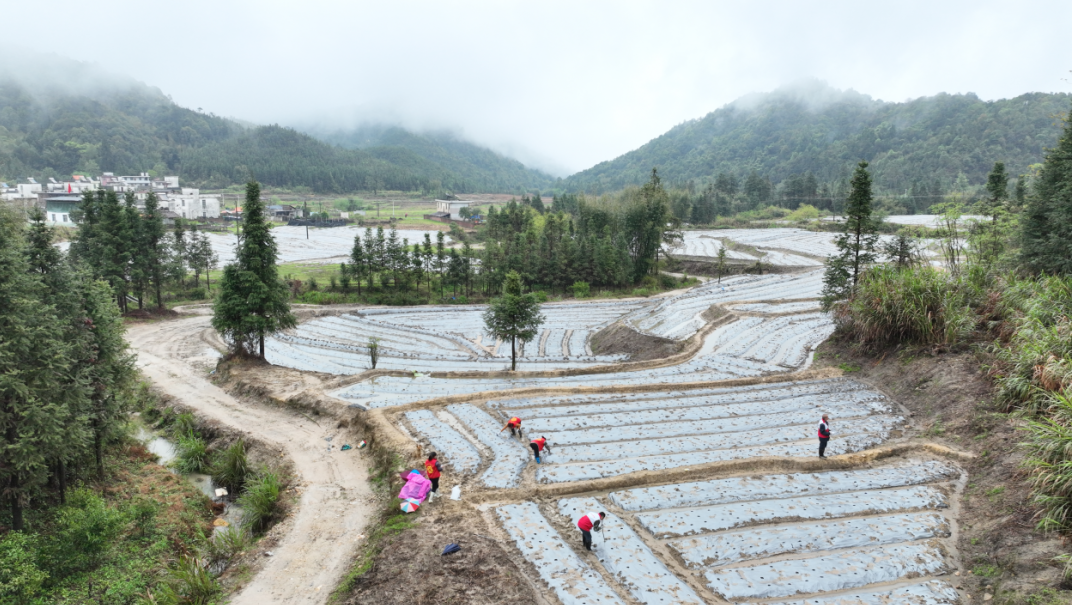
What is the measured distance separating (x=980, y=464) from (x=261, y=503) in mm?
17476

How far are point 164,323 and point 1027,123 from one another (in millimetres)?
163831

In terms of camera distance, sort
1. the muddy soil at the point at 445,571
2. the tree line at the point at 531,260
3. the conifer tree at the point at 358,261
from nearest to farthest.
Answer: the muddy soil at the point at 445,571, the conifer tree at the point at 358,261, the tree line at the point at 531,260

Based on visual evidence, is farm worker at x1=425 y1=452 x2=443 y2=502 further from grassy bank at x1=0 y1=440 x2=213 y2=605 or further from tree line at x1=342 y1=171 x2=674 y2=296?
tree line at x1=342 y1=171 x2=674 y2=296

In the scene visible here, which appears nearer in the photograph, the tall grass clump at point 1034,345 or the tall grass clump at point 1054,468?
the tall grass clump at point 1054,468

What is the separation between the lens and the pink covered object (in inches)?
476

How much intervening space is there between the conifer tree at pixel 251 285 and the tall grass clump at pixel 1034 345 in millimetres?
26661

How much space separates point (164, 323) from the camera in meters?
37.4

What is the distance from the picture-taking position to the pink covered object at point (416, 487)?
476 inches

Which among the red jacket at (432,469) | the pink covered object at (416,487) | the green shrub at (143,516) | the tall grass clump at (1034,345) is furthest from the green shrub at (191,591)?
the tall grass clump at (1034,345)

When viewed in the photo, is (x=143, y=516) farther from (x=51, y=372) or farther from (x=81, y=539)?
(x=51, y=372)

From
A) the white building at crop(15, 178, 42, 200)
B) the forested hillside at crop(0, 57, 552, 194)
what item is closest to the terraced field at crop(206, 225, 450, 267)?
the white building at crop(15, 178, 42, 200)

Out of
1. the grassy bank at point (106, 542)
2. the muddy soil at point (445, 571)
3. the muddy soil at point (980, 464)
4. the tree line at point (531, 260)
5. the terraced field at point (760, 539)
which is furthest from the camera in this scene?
the tree line at point (531, 260)

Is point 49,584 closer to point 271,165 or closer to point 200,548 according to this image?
point 200,548

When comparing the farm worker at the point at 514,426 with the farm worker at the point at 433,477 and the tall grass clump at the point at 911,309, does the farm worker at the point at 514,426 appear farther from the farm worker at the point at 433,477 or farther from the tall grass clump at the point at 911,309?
the tall grass clump at the point at 911,309
